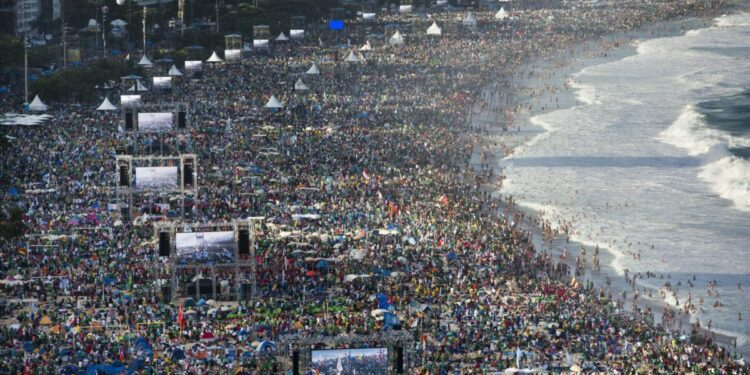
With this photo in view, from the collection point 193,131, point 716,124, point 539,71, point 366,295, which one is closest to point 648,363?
point 366,295

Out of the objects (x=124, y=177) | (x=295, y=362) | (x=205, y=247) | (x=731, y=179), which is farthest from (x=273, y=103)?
(x=295, y=362)

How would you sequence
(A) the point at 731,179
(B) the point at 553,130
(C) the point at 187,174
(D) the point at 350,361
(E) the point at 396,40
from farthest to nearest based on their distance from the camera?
(E) the point at 396,40 < (B) the point at 553,130 < (A) the point at 731,179 < (C) the point at 187,174 < (D) the point at 350,361

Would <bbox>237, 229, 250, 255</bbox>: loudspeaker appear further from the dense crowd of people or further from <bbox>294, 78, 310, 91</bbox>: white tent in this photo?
<bbox>294, 78, 310, 91</bbox>: white tent

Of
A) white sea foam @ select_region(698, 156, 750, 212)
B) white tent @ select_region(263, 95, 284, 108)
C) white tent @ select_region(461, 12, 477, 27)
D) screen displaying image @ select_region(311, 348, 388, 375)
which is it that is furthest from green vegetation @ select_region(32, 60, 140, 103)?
white tent @ select_region(461, 12, 477, 27)

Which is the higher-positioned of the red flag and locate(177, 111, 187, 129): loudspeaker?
locate(177, 111, 187, 129): loudspeaker

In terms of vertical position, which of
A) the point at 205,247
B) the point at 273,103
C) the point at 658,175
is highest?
the point at 273,103

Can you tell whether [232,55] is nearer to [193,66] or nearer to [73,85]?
[193,66]
